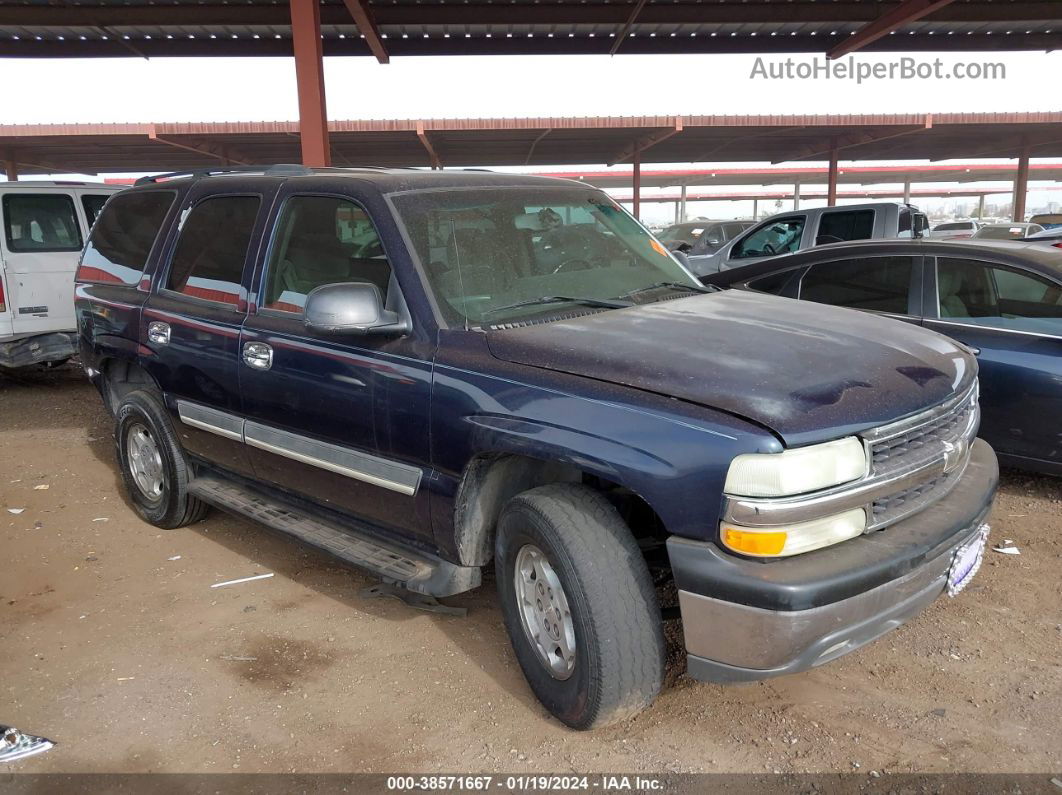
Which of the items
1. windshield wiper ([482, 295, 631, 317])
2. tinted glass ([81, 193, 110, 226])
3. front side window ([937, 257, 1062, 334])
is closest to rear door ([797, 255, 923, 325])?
front side window ([937, 257, 1062, 334])

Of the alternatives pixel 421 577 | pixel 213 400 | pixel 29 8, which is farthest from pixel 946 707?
pixel 29 8

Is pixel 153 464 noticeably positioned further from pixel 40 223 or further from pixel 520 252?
pixel 40 223

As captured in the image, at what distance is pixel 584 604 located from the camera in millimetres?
2582

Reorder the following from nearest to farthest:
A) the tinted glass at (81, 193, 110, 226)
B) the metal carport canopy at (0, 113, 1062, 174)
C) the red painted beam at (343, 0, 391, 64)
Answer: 1. the tinted glass at (81, 193, 110, 226)
2. the red painted beam at (343, 0, 391, 64)
3. the metal carport canopy at (0, 113, 1062, 174)

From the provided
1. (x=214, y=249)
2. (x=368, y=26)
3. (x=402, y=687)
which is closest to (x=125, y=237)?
(x=214, y=249)

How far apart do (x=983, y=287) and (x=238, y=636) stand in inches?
184

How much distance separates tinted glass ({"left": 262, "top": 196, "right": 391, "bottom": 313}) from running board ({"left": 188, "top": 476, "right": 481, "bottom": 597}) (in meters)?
0.99

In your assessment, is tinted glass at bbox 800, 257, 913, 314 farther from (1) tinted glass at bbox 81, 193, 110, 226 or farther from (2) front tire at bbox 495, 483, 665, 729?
(1) tinted glass at bbox 81, 193, 110, 226

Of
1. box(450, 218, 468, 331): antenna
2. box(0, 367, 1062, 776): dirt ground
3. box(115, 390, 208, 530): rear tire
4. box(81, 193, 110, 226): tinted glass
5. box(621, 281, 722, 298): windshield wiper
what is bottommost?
box(0, 367, 1062, 776): dirt ground

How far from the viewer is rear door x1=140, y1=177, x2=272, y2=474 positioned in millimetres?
3955

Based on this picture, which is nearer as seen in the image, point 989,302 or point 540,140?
point 989,302

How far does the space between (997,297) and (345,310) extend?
13.4 feet

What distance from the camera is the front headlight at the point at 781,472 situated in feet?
7.66

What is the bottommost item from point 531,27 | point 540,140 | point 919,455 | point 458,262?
point 919,455
